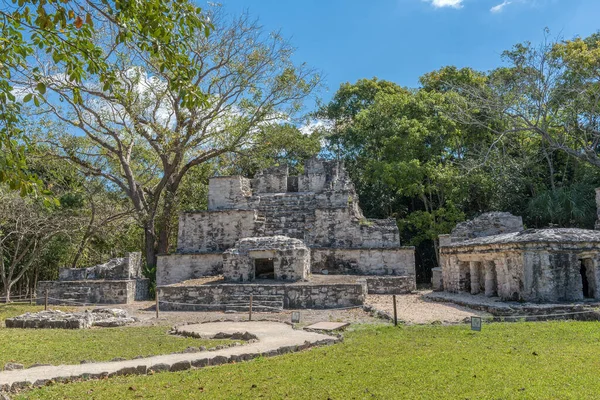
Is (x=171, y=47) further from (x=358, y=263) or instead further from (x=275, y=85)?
(x=275, y=85)

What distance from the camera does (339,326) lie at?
995cm

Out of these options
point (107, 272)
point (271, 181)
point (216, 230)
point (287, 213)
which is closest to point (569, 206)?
point (287, 213)

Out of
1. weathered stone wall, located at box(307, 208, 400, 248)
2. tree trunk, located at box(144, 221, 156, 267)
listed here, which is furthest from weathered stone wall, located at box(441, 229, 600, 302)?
tree trunk, located at box(144, 221, 156, 267)

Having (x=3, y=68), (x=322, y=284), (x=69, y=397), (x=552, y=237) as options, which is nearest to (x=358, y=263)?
(x=322, y=284)

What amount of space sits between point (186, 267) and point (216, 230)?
6.59 ft

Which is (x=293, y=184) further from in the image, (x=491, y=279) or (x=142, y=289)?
(x=491, y=279)

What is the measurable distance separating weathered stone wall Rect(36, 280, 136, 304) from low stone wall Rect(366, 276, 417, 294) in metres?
8.67

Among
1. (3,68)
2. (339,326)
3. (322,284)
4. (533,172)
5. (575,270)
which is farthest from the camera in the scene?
(533,172)

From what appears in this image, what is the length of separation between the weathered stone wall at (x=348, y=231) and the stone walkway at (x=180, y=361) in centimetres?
1033

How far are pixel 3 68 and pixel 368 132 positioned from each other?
78.3 ft

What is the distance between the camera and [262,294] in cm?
1464

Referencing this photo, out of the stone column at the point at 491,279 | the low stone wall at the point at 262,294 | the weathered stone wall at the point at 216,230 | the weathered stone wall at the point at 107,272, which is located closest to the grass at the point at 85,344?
the low stone wall at the point at 262,294

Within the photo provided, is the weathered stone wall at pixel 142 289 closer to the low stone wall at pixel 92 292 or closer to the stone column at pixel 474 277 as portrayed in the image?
the low stone wall at pixel 92 292

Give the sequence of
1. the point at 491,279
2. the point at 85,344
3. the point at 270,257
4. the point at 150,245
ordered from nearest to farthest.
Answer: the point at 85,344 < the point at 491,279 < the point at 270,257 < the point at 150,245
